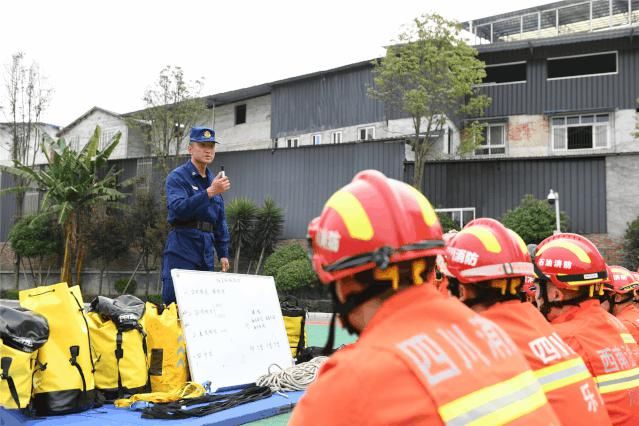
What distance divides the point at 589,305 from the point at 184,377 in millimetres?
3627

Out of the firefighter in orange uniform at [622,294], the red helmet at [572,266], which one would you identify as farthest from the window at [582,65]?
the red helmet at [572,266]

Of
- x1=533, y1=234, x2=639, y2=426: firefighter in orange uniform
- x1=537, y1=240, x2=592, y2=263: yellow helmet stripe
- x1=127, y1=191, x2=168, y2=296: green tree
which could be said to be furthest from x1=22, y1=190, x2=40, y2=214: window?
x1=533, y1=234, x2=639, y2=426: firefighter in orange uniform

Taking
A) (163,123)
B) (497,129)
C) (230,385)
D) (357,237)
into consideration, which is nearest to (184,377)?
(230,385)

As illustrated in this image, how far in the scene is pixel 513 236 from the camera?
3.25 m

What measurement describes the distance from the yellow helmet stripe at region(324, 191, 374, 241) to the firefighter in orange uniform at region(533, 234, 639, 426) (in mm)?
2183

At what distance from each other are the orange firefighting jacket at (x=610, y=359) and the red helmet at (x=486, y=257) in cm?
64

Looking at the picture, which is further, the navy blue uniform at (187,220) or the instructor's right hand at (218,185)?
the navy blue uniform at (187,220)

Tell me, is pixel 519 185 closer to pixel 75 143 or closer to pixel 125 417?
pixel 125 417

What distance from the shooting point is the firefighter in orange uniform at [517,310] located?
2512mm

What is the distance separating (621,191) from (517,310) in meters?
22.5

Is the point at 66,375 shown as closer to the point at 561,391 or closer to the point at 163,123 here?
the point at 561,391

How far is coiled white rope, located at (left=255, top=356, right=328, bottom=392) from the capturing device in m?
6.01

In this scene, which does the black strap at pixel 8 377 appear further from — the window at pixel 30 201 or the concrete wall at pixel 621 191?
the window at pixel 30 201

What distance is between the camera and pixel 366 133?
2973cm
